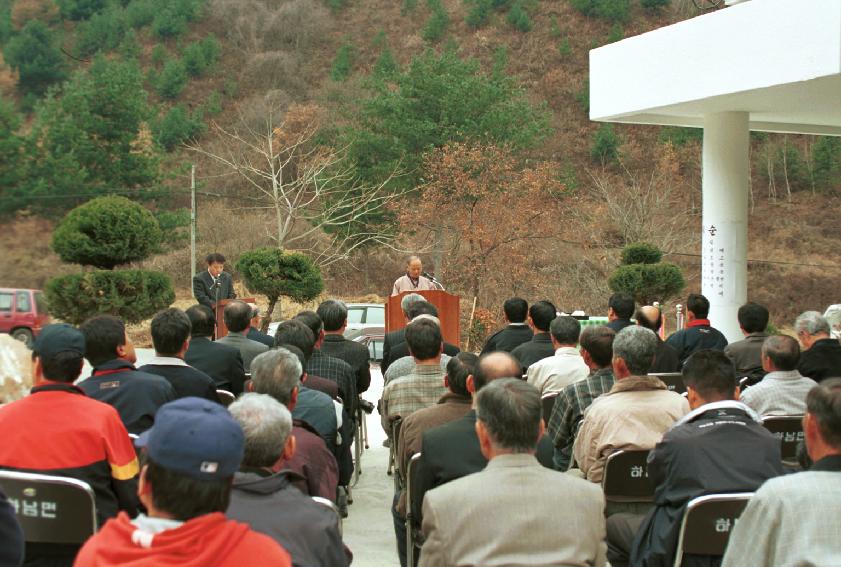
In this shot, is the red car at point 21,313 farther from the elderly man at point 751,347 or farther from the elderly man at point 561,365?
the elderly man at point 751,347

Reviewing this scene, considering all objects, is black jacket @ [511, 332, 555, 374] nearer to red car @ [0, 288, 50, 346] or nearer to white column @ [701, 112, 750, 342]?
white column @ [701, 112, 750, 342]

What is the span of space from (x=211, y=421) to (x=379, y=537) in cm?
396

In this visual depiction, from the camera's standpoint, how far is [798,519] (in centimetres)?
245

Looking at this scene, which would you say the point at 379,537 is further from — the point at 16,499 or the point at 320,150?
the point at 320,150

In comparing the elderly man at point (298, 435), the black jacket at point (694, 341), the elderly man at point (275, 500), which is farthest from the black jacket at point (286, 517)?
the black jacket at point (694, 341)

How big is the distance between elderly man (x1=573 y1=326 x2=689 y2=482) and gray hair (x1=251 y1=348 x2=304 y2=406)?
1.42m

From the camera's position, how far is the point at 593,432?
4219 millimetres

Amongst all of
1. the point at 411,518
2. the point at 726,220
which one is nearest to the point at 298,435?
the point at 411,518

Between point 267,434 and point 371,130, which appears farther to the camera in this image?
point 371,130

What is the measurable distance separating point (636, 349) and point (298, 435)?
1.74 metres

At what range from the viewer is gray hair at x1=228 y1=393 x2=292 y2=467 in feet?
9.02

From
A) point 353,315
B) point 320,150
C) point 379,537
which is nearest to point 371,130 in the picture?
point 320,150

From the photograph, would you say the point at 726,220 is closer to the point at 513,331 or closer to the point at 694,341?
the point at 694,341

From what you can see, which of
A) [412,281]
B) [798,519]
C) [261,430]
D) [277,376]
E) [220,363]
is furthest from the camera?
[412,281]
